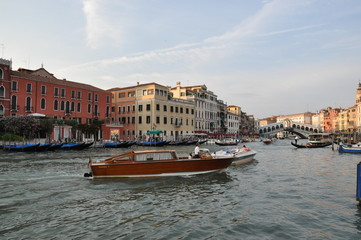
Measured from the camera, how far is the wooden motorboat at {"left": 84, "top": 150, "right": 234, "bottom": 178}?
11.5 metres

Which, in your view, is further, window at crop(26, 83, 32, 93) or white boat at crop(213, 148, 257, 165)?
window at crop(26, 83, 32, 93)

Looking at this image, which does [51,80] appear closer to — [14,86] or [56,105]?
[56,105]

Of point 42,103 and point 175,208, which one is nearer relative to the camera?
point 175,208

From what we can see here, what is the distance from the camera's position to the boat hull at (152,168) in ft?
37.7

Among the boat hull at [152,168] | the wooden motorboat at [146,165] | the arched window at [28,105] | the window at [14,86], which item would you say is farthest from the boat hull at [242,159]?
the window at [14,86]

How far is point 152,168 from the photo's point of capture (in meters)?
11.8

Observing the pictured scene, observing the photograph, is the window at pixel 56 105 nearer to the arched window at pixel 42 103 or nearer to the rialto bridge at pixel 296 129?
the arched window at pixel 42 103

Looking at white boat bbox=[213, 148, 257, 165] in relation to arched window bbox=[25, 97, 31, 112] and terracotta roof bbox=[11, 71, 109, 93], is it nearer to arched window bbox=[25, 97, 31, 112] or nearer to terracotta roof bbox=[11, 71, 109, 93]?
arched window bbox=[25, 97, 31, 112]

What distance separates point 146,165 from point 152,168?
299 mm

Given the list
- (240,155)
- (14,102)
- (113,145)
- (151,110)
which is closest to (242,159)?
(240,155)

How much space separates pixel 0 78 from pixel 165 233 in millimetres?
35088

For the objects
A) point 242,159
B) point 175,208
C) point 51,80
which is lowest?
point 175,208

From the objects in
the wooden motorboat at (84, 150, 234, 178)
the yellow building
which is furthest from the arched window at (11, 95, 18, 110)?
the wooden motorboat at (84, 150, 234, 178)

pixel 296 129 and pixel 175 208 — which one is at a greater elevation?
pixel 296 129
